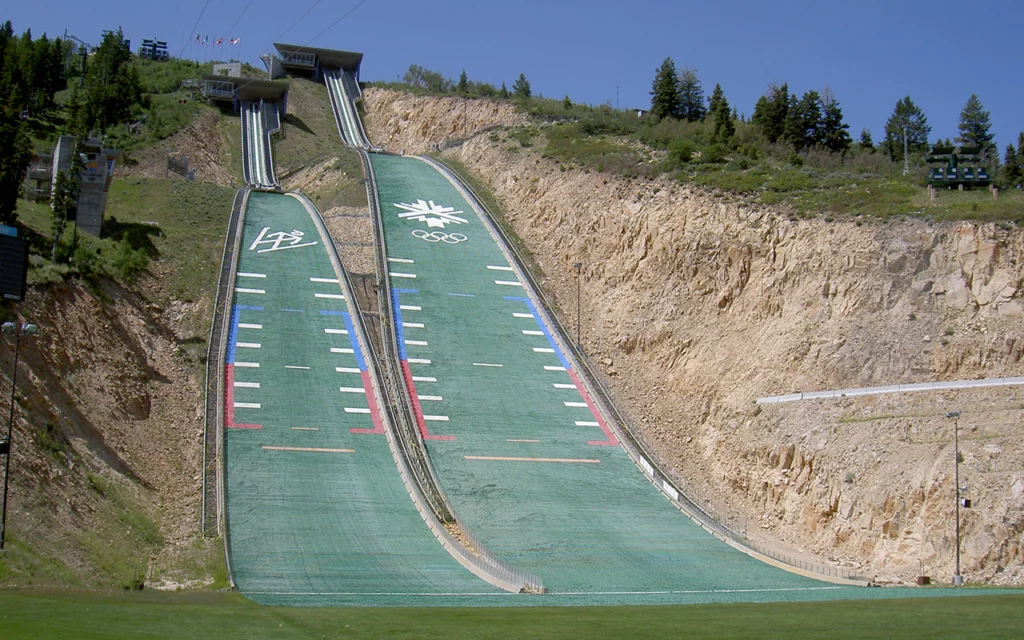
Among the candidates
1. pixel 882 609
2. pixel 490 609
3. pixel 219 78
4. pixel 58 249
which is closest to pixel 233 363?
pixel 58 249

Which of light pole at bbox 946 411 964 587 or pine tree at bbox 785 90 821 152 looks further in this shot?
pine tree at bbox 785 90 821 152

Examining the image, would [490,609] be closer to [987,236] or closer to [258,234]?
[987,236]

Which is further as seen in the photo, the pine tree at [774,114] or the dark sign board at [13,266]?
the pine tree at [774,114]

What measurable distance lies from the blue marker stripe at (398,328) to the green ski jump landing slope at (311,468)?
164 cm

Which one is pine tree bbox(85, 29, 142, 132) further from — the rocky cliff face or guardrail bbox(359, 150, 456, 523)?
the rocky cliff face

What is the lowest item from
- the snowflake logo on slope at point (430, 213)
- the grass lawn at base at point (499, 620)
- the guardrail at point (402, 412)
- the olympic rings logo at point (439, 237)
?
the grass lawn at base at point (499, 620)

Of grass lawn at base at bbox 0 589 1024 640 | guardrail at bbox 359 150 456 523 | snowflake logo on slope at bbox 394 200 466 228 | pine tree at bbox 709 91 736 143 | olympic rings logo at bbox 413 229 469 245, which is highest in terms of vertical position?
pine tree at bbox 709 91 736 143

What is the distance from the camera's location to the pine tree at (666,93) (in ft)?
225

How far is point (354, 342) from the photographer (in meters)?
37.3

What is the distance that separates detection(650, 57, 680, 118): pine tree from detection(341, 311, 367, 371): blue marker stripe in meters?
35.4

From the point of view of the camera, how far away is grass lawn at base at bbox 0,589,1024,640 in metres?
15.0

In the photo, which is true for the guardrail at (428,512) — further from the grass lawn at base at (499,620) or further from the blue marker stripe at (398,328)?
the grass lawn at base at (499,620)

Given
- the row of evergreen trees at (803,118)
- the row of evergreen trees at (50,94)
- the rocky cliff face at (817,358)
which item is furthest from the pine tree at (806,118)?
the row of evergreen trees at (50,94)

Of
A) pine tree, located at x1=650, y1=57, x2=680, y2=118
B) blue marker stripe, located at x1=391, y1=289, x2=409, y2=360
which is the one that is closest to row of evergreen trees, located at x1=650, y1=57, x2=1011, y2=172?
pine tree, located at x1=650, y1=57, x2=680, y2=118
